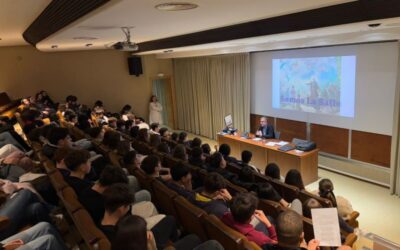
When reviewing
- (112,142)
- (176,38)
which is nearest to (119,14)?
(112,142)

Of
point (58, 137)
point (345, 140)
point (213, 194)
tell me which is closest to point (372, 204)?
point (345, 140)

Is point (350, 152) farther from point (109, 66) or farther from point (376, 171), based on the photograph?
point (109, 66)

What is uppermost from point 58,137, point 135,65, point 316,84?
point 135,65

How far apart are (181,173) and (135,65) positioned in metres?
6.98

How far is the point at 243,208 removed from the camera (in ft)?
7.16

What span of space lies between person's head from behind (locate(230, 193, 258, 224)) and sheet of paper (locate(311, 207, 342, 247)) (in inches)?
16.8

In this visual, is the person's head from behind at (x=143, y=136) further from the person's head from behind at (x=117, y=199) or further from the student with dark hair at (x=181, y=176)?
the person's head from behind at (x=117, y=199)

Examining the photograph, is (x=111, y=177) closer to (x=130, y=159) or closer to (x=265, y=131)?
(x=130, y=159)

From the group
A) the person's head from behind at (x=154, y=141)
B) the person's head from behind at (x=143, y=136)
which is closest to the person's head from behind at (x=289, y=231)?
the person's head from behind at (x=154, y=141)

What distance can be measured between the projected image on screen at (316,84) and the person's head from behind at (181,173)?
12.9ft

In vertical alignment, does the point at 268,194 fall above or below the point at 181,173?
below

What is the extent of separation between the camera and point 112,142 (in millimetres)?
4402

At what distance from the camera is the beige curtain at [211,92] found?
7.89 meters

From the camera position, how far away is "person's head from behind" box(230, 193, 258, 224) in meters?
2.19
